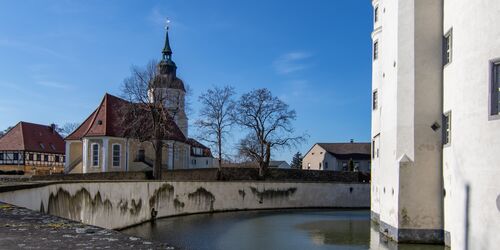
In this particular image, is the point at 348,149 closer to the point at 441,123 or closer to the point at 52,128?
the point at 52,128

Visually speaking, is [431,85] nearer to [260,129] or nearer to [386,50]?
[386,50]

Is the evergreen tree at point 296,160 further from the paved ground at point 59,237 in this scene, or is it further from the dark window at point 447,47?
the paved ground at point 59,237

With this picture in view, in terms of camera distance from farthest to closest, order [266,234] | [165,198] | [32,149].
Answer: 1. [32,149]
2. [165,198]
3. [266,234]

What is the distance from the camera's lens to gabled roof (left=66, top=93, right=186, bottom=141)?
43.0 m

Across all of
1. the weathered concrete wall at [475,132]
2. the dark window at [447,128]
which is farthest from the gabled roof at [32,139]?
the weathered concrete wall at [475,132]

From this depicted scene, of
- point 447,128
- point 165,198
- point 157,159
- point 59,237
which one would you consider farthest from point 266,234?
point 157,159

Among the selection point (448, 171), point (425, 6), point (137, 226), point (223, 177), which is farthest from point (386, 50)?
point (223, 177)

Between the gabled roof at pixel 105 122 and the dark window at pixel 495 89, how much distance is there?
3287cm

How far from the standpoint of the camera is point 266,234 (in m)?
20.6

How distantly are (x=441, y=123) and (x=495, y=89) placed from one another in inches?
215

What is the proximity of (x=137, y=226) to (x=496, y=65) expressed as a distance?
60.0 ft

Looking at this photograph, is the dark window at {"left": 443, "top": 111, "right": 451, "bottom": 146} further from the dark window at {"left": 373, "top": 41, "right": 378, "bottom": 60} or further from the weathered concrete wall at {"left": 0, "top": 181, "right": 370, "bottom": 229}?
the weathered concrete wall at {"left": 0, "top": 181, "right": 370, "bottom": 229}

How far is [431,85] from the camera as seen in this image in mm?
17188

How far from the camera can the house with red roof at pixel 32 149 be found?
178ft
